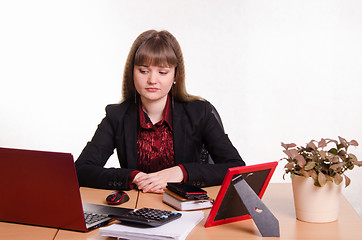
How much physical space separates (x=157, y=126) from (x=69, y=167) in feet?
3.62

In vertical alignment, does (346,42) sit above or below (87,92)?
above

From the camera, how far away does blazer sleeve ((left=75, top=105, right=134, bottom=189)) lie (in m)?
1.97

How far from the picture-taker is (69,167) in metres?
1.30

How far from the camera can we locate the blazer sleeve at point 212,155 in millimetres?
2004

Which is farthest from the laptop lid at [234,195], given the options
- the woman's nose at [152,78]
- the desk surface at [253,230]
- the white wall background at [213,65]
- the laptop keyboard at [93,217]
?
the white wall background at [213,65]

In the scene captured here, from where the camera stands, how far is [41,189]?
4.51ft

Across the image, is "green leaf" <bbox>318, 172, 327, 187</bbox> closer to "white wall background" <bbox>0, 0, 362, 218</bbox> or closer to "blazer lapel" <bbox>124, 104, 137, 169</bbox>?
"blazer lapel" <bbox>124, 104, 137, 169</bbox>

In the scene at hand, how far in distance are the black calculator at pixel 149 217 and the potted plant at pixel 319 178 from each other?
40 cm

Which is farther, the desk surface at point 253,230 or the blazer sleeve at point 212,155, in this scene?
the blazer sleeve at point 212,155

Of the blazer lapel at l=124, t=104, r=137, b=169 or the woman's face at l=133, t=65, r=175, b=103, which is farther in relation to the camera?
the blazer lapel at l=124, t=104, r=137, b=169

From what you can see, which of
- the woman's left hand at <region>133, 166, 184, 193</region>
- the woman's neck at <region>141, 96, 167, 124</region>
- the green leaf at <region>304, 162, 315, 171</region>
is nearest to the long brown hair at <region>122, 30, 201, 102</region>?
the woman's neck at <region>141, 96, 167, 124</region>

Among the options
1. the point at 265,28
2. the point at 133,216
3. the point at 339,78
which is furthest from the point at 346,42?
the point at 133,216

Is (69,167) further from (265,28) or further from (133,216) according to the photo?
(265,28)

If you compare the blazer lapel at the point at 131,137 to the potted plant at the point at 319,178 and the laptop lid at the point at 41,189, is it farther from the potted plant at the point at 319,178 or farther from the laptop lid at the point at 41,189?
the potted plant at the point at 319,178
